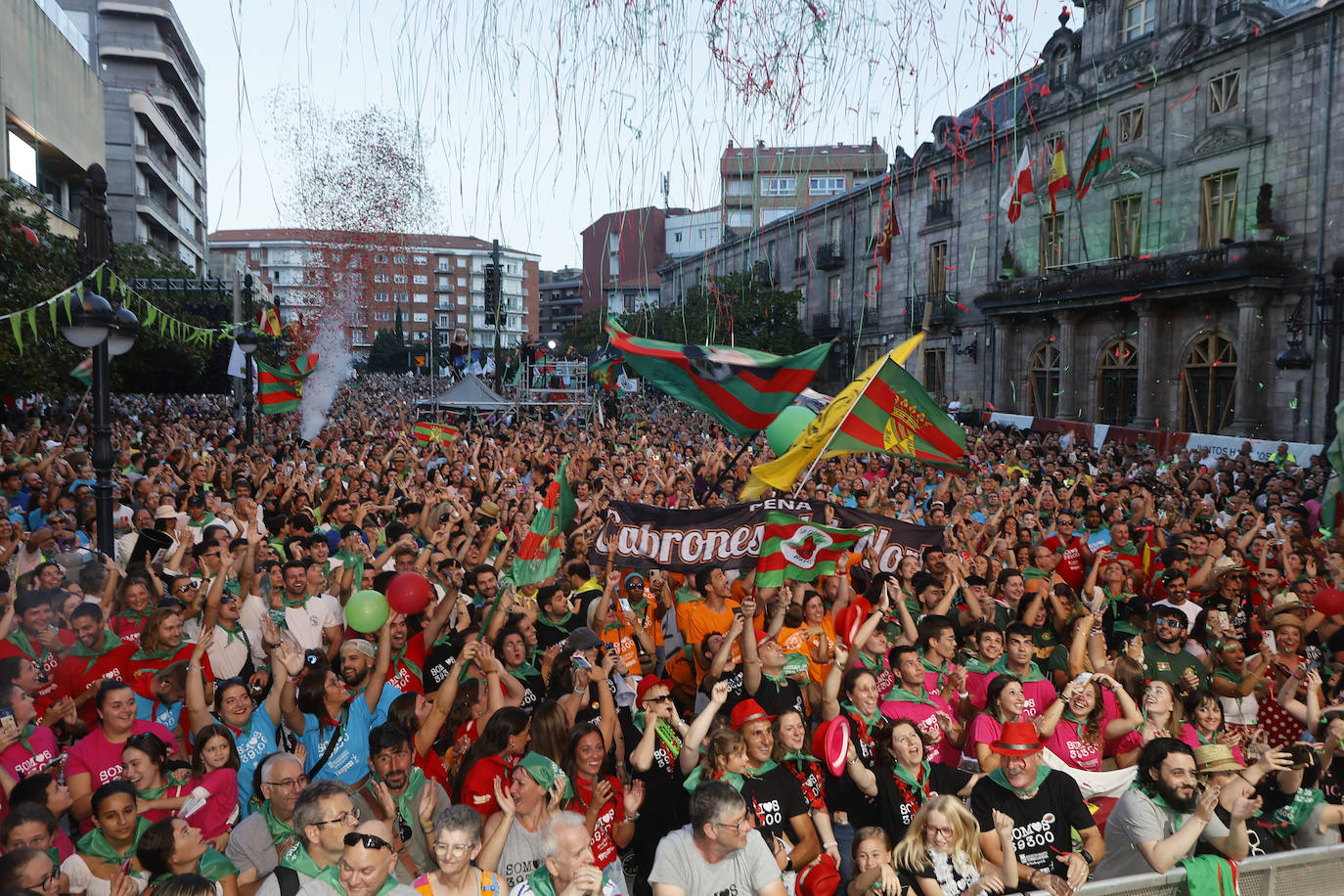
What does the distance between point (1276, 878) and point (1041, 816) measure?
0.91 meters

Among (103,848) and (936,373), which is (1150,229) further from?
(103,848)

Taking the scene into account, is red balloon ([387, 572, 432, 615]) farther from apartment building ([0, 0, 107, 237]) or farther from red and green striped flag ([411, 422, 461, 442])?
apartment building ([0, 0, 107, 237])

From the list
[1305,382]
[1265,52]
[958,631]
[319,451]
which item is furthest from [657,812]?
[1265,52]

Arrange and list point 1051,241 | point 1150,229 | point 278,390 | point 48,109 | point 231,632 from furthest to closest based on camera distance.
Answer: point 1051,241
point 1150,229
point 48,109
point 278,390
point 231,632

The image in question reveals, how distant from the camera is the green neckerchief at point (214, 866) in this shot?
13.3 feet

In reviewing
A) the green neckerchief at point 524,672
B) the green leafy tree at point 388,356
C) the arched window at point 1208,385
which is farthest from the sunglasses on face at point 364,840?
the green leafy tree at point 388,356

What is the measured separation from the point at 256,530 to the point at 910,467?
1122 cm

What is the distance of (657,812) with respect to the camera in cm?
494

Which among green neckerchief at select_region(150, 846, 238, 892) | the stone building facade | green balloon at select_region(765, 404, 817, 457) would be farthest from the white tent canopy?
green neckerchief at select_region(150, 846, 238, 892)

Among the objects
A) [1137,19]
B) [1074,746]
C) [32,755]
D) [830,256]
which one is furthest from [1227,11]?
[32,755]

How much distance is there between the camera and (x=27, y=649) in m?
5.87

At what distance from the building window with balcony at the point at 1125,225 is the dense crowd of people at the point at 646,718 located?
19805 millimetres

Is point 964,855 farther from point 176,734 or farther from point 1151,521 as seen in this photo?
point 1151,521

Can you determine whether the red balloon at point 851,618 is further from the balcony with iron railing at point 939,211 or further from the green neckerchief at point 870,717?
the balcony with iron railing at point 939,211
